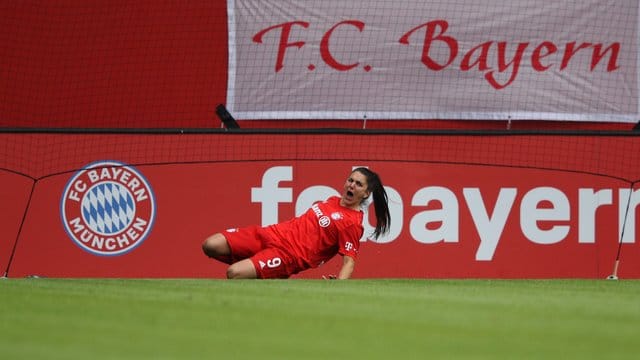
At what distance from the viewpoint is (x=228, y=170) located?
12250mm

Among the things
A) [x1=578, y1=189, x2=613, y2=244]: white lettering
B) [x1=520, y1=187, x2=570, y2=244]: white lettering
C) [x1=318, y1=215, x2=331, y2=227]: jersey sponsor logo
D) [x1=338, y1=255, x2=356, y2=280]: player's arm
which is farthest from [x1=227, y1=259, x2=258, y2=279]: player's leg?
[x1=578, y1=189, x2=613, y2=244]: white lettering

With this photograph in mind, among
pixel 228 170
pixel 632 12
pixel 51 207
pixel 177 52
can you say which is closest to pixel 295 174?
pixel 228 170

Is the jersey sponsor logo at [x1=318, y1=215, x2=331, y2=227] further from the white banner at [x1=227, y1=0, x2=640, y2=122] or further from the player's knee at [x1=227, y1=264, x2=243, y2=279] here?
the white banner at [x1=227, y1=0, x2=640, y2=122]

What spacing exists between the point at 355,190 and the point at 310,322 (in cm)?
460

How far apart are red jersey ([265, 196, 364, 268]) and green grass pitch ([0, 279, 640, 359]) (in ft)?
8.05

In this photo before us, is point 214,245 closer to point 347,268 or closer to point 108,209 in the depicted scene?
point 347,268

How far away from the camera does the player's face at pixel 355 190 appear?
10.7 meters

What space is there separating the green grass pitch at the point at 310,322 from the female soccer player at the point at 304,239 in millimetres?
2473

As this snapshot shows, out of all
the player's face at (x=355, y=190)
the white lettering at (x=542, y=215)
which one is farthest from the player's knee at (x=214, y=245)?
A: the white lettering at (x=542, y=215)

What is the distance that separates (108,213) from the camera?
1191cm

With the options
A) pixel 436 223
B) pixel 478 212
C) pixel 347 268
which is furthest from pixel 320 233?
pixel 478 212

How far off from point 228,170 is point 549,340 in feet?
22.9

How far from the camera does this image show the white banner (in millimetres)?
13914

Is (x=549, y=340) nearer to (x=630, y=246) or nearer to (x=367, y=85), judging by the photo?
(x=630, y=246)
